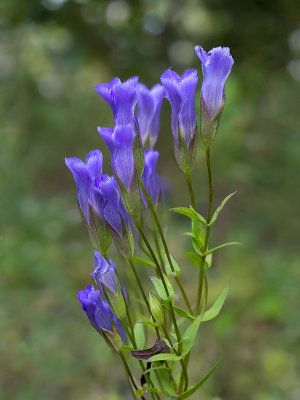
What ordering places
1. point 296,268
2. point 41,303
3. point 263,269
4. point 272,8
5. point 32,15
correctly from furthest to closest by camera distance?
point 272,8 < point 32,15 < point 263,269 < point 296,268 < point 41,303

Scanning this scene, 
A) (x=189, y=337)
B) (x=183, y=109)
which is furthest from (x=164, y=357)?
(x=183, y=109)

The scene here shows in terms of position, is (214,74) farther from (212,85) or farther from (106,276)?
(106,276)

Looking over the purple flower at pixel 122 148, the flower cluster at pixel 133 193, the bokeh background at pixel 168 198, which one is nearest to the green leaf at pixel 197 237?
the flower cluster at pixel 133 193

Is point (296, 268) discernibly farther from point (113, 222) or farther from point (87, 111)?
point (87, 111)

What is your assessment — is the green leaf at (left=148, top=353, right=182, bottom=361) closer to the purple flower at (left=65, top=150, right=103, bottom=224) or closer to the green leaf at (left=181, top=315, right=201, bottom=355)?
the green leaf at (left=181, top=315, right=201, bottom=355)

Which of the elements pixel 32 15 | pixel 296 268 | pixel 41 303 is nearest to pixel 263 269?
pixel 296 268

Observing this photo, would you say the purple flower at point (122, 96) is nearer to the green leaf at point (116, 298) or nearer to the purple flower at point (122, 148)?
the purple flower at point (122, 148)
